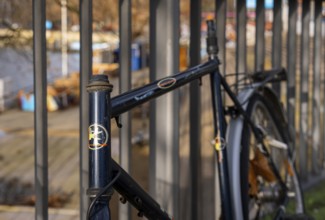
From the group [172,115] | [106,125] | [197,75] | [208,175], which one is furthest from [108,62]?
[106,125]

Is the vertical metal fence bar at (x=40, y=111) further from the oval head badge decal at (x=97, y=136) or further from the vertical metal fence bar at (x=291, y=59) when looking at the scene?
the vertical metal fence bar at (x=291, y=59)

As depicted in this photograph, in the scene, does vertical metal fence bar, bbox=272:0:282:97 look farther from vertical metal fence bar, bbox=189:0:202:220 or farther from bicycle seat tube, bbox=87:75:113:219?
bicycle seat tube, bbox=87:75:113:219

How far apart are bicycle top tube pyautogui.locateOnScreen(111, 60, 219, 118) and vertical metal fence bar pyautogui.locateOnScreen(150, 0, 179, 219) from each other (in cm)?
43

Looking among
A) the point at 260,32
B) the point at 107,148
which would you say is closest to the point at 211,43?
the point at 107,148

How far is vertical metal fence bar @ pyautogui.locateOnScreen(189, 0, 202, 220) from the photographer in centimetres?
312

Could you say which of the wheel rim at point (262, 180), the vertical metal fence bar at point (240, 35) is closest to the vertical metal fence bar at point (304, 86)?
the vertical metal fence bar at point (240, 35)

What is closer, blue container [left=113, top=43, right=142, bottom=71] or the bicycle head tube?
the bicycle head tube

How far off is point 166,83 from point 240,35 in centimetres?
188

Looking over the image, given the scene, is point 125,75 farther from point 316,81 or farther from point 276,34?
point 316,81

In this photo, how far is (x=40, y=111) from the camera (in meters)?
2.05

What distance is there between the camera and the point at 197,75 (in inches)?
86.4

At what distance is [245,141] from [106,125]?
47.7 inches

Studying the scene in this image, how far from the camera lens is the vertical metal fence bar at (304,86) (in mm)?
4801

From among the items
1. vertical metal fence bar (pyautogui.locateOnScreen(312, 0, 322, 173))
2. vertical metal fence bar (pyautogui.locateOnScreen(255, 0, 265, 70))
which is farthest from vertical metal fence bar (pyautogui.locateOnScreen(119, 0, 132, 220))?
vertical metal fence bar (pyautogui.locateOnScreen(312, 0, 322, 173))
